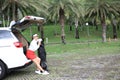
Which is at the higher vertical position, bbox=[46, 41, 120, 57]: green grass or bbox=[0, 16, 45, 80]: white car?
bbox=[0, 16, 45, 80]: white car

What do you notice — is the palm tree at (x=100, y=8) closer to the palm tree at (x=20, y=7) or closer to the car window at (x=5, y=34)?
the palm tree at (x=20, y=7)

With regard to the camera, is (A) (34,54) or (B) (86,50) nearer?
(A) (34,54)

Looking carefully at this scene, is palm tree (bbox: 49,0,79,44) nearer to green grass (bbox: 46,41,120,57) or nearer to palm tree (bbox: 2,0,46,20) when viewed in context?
palm tree (bbox: 2,0,46,20)

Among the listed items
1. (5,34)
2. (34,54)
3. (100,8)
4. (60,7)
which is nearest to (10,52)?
(5,34)

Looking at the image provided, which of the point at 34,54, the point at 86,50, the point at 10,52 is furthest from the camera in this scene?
the point at 86,50

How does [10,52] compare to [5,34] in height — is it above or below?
below

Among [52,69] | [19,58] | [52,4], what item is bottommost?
[52,69]

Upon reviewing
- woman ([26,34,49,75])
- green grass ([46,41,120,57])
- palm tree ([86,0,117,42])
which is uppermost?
palm tree ([86,0,117,42])

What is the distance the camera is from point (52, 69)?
1221cm

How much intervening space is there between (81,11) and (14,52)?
2331 centimetres

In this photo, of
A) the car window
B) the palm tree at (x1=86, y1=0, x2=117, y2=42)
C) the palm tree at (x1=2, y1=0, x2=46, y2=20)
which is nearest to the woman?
the car window

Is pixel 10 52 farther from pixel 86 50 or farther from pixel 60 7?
pixel 60 7

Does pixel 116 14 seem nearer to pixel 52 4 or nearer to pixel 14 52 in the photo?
pixel 52 4

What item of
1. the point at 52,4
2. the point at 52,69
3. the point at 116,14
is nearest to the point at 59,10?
the point at 52,4
